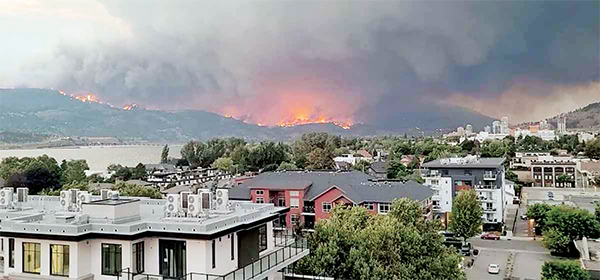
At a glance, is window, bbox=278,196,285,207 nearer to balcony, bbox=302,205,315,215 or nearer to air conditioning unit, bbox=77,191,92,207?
balcony, bbox=302,205,315,215

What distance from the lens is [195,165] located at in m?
110

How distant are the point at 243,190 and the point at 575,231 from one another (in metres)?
28.5

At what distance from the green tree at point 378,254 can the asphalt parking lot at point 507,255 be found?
12.6 metres

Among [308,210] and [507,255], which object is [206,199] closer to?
[308,210]

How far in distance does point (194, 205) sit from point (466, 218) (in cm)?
3263

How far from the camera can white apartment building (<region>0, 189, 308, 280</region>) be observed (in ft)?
42.5

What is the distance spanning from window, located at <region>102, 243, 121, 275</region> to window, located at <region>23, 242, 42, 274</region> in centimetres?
187

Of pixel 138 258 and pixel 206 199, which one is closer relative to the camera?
pixel 138 258

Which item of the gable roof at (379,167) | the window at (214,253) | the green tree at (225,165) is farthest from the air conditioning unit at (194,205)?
the green tree at (225,165)

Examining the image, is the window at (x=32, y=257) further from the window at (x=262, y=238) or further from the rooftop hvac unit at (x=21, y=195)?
the window at (x=262, y=238)

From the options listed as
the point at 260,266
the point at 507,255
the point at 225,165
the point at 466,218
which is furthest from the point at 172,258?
the point at 225,165

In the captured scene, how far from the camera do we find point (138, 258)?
13.3m

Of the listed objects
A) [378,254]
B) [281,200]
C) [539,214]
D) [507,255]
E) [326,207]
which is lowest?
[507,255]

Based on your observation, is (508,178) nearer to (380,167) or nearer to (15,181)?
(380,167)
